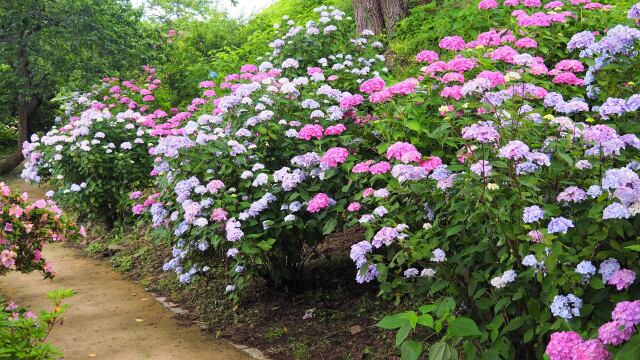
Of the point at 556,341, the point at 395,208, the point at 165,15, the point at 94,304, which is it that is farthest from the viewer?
the point at 165,15

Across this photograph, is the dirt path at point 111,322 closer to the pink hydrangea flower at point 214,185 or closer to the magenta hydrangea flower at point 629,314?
the pink hydrangea flower at point 214,185

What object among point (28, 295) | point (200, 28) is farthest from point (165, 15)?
point (28, 295)

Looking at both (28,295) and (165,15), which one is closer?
(28,295)

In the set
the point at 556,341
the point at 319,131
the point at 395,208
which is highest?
the point at 319,131

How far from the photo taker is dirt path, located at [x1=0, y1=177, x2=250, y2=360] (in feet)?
14.5

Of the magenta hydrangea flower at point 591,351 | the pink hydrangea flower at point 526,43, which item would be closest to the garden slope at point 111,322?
the magenta hydrangea flower at point 591,351

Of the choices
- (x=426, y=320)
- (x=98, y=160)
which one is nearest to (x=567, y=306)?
(x=426, y=320)

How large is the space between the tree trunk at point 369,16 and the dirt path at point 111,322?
13.6ft

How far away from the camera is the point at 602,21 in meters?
5.13

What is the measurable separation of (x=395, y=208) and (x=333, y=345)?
1427 millimetres

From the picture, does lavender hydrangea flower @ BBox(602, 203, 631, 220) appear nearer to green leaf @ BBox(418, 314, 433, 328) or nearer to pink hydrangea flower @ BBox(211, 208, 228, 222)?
green leaf @ BBox(418, 314, 433, 328)

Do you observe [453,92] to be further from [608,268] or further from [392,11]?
[392,11]

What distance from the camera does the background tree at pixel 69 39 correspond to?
13336mm

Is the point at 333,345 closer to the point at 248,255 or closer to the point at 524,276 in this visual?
the point at 248,255
